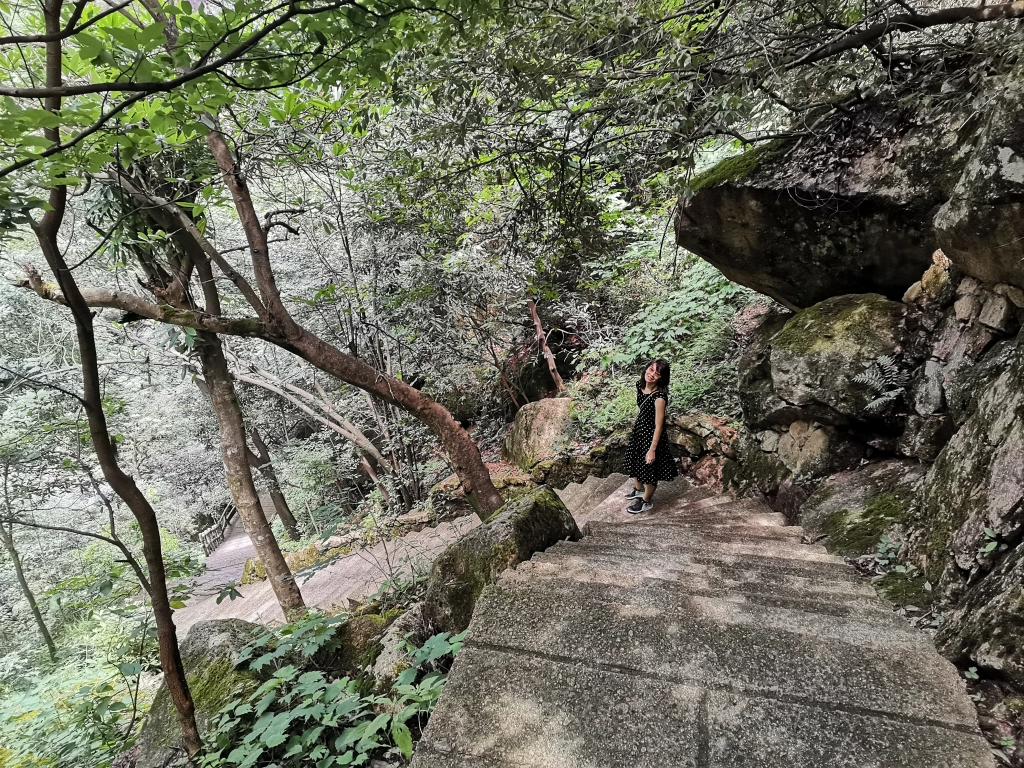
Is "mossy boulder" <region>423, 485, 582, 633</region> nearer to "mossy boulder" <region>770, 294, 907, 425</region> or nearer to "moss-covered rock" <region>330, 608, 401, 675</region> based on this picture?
"moss-covered rock" <region>330, 608, 401, 675</region>

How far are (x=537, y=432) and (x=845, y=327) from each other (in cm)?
544

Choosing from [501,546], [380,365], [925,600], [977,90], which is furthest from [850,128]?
[380,365]

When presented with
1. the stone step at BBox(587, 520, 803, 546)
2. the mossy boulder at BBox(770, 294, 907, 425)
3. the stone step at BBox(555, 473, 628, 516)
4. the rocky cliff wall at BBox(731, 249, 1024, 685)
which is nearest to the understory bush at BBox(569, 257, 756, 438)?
the stone step at BBox(555, 473, 628, 516)

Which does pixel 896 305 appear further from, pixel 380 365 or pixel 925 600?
pixel 380 365

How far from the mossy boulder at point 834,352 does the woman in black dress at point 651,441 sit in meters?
1.04

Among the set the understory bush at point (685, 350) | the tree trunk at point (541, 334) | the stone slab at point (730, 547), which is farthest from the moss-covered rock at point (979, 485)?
the tree trunk at point (541, 334)

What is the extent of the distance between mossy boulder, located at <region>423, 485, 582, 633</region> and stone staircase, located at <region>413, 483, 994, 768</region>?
1.07 feet

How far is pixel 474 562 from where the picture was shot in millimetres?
2365

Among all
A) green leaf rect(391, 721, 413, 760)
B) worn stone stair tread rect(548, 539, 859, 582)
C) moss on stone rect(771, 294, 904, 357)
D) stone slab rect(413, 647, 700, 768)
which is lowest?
worn stone stair tread rect(548, 539, 859, 582)

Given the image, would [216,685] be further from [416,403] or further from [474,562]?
[416,403]

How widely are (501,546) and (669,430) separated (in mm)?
4928

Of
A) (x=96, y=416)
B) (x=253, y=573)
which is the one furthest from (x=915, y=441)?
(x=253, y=573)

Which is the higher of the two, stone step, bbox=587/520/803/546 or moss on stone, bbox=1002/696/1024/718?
moss on stone, bbox=1002/696/1024/718

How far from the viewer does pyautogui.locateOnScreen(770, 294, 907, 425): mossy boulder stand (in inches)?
147
